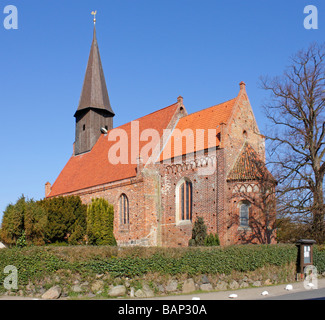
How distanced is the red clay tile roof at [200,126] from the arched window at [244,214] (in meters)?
3.68

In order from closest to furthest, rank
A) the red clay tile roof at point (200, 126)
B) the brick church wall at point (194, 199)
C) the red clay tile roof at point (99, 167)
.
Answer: the brick church wall at point (194, 199) < the red clay tile roof at point (200, 126) < the red clay tile roof at point (99, 167)

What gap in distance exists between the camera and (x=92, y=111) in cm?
3628

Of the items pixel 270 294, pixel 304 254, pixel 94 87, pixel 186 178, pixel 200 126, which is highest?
pixel 94 87

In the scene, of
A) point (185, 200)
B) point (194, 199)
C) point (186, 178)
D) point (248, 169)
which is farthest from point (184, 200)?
point (248, 169)

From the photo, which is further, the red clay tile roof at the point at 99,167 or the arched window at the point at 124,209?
the red clay tile roof at the point at 99,167

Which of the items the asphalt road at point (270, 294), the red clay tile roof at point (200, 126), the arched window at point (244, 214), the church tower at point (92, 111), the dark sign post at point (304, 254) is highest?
the church tower at point (92, 111)

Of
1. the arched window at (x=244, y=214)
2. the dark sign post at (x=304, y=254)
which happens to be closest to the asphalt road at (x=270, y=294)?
the dark sign post at (x=304, y=254)

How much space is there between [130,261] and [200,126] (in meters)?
14.1

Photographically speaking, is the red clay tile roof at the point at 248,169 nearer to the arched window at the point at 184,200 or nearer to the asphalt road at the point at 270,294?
the arched window at the point at 184,200

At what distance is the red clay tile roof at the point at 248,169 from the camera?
22.5m

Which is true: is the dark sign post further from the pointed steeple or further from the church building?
the pointed steeple

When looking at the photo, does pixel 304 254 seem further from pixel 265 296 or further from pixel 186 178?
pixel 186 178

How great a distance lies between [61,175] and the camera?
3825 cm
